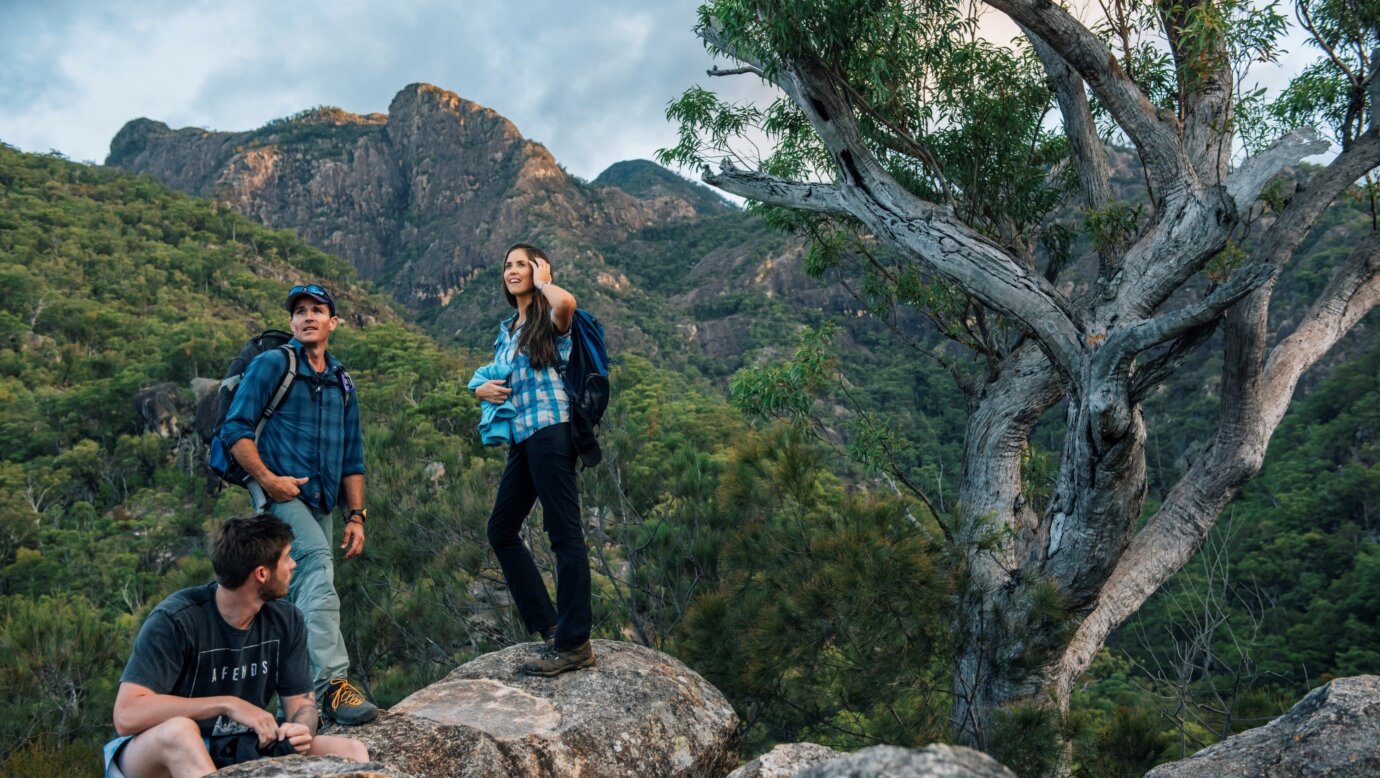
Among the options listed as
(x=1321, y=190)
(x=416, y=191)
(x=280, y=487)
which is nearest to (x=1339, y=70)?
(x=1321, y=190)

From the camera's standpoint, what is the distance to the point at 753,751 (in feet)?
14.4

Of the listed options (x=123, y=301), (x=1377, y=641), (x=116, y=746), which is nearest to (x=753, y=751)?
(x=116, y=746)

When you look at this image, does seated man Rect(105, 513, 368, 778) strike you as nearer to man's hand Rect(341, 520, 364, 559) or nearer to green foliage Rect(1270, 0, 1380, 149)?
man's hand Rect(341, 520, 364, 559)

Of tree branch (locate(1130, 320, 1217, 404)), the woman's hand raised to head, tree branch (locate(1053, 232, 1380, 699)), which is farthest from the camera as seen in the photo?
tree branch (locate(1053, 232, 1380, 699))

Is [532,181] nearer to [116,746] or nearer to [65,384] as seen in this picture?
[65,384]

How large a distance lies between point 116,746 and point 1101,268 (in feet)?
15.3

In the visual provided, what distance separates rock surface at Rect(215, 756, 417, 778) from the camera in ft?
5.45

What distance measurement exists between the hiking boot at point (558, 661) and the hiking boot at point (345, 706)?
0.60 m

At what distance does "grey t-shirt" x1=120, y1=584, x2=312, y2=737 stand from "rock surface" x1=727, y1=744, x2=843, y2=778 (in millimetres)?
1164

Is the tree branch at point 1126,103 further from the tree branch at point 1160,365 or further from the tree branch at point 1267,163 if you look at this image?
the tree branch at point 1160,365

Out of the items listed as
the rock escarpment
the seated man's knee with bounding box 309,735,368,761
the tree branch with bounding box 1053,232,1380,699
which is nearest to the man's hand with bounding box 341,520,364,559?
the seated man's knee with bounding box 309,735,368,761

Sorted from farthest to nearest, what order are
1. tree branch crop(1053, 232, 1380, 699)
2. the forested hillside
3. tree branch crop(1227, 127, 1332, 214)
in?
tree branch crop(1053, 232, 1380, 699), tree branch crop(1227, 127, 1332, 214), the forested hillside

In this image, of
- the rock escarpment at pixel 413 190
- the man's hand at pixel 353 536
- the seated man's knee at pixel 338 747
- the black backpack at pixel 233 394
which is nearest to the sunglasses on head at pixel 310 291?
the black backpack at pixel 233 394

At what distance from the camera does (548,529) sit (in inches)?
120
